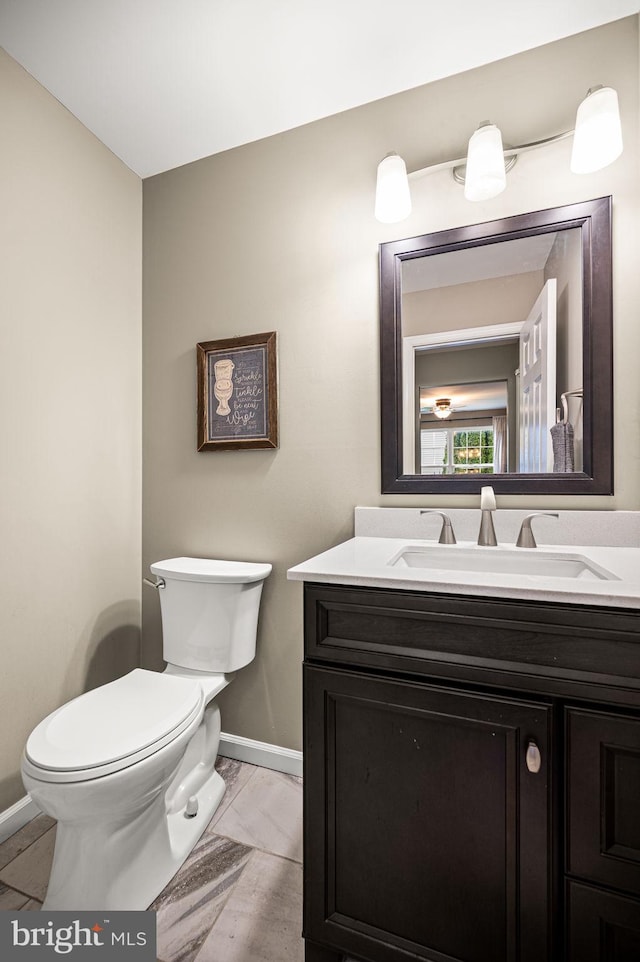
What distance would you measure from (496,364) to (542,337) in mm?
148

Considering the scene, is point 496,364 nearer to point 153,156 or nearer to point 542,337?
point 542,337

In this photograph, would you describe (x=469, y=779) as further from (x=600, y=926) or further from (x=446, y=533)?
(x=446, y=533)

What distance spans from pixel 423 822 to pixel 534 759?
27cm

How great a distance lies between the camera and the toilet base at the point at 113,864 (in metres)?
1.08

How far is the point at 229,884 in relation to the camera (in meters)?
1.23

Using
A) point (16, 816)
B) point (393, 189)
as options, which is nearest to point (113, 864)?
point (16, 816)

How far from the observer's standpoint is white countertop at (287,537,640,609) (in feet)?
2.65

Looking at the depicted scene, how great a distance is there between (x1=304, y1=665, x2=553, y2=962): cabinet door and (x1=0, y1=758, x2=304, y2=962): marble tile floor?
199mm

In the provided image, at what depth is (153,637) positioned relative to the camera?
195cm

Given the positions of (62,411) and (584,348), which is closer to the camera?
(584,348)

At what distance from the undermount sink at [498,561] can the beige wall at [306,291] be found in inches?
8.9

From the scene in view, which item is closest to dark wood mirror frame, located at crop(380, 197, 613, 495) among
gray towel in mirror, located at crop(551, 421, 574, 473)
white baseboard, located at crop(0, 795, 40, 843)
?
gray towel in mirror, located at crop(551, 421, 574, 473)

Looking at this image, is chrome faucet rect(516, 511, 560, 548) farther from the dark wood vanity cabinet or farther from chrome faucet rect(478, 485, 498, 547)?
the dark wood vanity cabinet

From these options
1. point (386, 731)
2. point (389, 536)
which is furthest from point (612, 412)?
point (386, 731)
